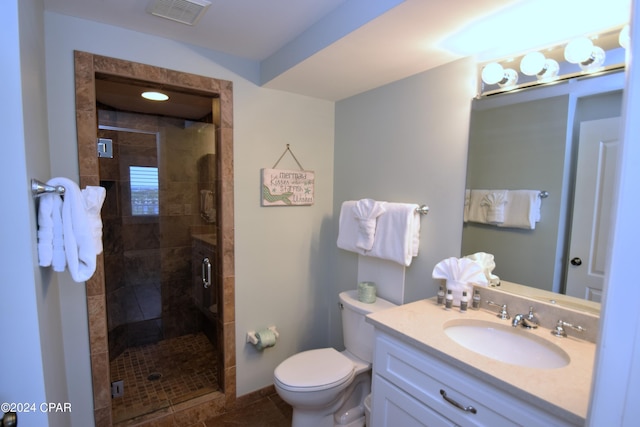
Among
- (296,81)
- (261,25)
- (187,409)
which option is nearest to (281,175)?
(296,81)

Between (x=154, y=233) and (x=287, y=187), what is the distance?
4.88ft

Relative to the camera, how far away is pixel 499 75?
1.50 metres

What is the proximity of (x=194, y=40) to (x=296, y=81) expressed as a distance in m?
0.64

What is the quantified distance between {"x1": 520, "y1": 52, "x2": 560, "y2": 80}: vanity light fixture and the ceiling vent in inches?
58.0

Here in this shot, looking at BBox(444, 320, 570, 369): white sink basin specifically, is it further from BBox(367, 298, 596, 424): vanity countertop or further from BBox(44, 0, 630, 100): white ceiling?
BBox(44, 0, 630, 100): white ceiling

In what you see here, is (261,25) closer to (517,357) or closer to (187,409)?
(517,357)

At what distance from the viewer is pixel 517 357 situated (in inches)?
52.5

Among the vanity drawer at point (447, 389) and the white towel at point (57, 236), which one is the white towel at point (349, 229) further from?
the white towel at point (57, 236)

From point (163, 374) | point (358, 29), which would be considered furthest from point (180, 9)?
point (163, 374)

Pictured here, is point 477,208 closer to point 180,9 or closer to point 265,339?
point 265,339

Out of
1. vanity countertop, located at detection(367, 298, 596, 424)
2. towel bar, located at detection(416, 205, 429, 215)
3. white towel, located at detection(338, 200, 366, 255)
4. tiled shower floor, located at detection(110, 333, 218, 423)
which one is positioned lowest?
tiled shower floor, located at detection(110, 333, 218, 423)

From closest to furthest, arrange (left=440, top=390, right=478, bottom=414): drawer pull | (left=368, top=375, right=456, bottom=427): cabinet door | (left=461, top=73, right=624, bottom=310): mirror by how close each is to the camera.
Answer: (left=440, top=390, right=478, bottom=414): drawer pull → (left=368, top=375, right=456, bottom=427): cabinet door → (left=461, top=73, right=624, bottom=310): mirror

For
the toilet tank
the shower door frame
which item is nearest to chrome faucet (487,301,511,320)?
the toilet tank

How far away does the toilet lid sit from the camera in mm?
1721
